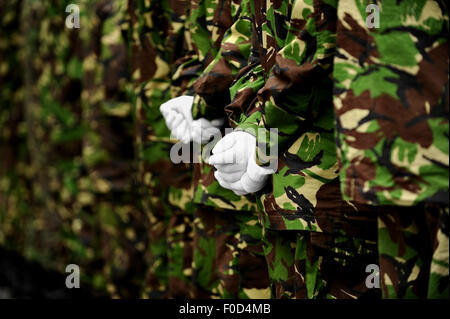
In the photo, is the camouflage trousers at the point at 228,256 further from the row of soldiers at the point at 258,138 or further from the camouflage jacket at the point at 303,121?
the camouflage jacket at the point at 303,121

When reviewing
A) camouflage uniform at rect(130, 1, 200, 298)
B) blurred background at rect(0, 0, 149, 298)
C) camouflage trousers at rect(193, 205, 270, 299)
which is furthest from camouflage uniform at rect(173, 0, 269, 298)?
blurred background at rect(0, 0, 149, 298)

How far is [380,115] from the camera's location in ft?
3.13

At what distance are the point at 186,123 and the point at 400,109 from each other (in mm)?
822

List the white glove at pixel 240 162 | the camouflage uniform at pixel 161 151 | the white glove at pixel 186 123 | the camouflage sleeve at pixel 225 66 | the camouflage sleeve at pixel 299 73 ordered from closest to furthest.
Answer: the camouflage sleeve at pixel 299 73 < the white glove at pixel 240 162 < the camouflage sleeve at pixel 225 66 < the white glove at pixel 186 123 < the camouflage uniform at pixel 161 151

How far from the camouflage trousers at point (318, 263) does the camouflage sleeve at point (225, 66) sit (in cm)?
36

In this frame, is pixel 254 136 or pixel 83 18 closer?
pixel 254 136

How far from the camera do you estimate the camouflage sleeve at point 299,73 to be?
110 cm

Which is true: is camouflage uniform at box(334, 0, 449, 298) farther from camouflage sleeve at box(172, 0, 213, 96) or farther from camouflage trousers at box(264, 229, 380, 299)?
camouflage sleeve at box(172, 0, 213, 96)

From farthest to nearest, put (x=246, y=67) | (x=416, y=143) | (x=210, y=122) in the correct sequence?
(x=210, y=122) < (x=246, y=67) < (x=416, y=143)

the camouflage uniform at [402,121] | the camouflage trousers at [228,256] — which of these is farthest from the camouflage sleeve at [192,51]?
the camouflage uniform at [402,121]

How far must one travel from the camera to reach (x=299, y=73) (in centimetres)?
112
